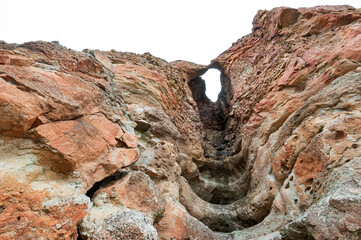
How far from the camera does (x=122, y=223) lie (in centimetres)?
341

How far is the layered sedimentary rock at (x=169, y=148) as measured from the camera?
3.33m

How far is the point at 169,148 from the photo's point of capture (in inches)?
281

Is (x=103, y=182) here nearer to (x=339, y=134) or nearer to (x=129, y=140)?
(x=129, y=140)

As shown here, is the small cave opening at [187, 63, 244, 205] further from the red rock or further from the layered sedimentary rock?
the red rock

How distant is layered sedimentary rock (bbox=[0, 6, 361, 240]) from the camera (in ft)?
10.9

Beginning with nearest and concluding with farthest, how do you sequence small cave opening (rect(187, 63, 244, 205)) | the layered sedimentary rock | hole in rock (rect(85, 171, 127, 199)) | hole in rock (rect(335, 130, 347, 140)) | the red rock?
1. the layered sedimentary rock
2. hole in rock (rect(85, 171, 127, 199))
3. hole in rock (rect(335, 130, 347, 140))
4. the red rock
5. small cave opening (rect(187, 63, 244, 205))

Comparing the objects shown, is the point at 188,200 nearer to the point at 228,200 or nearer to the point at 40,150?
the point at 228,200

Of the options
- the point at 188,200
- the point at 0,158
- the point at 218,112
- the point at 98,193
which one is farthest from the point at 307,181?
the point at 218,112

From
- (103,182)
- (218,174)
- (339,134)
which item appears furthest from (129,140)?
(218,174)

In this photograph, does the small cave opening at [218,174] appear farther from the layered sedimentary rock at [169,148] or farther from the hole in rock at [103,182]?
the hole in rock at [103,182]

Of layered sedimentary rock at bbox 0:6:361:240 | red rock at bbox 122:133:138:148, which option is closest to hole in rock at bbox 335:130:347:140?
layered sedimentary rock at bbox 0:6:361:240

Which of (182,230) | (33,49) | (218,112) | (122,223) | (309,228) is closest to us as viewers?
(122,223)

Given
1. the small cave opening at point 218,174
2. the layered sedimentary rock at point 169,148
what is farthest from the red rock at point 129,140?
the small cave opening at point 218,174

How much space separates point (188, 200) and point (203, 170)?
3778mm
